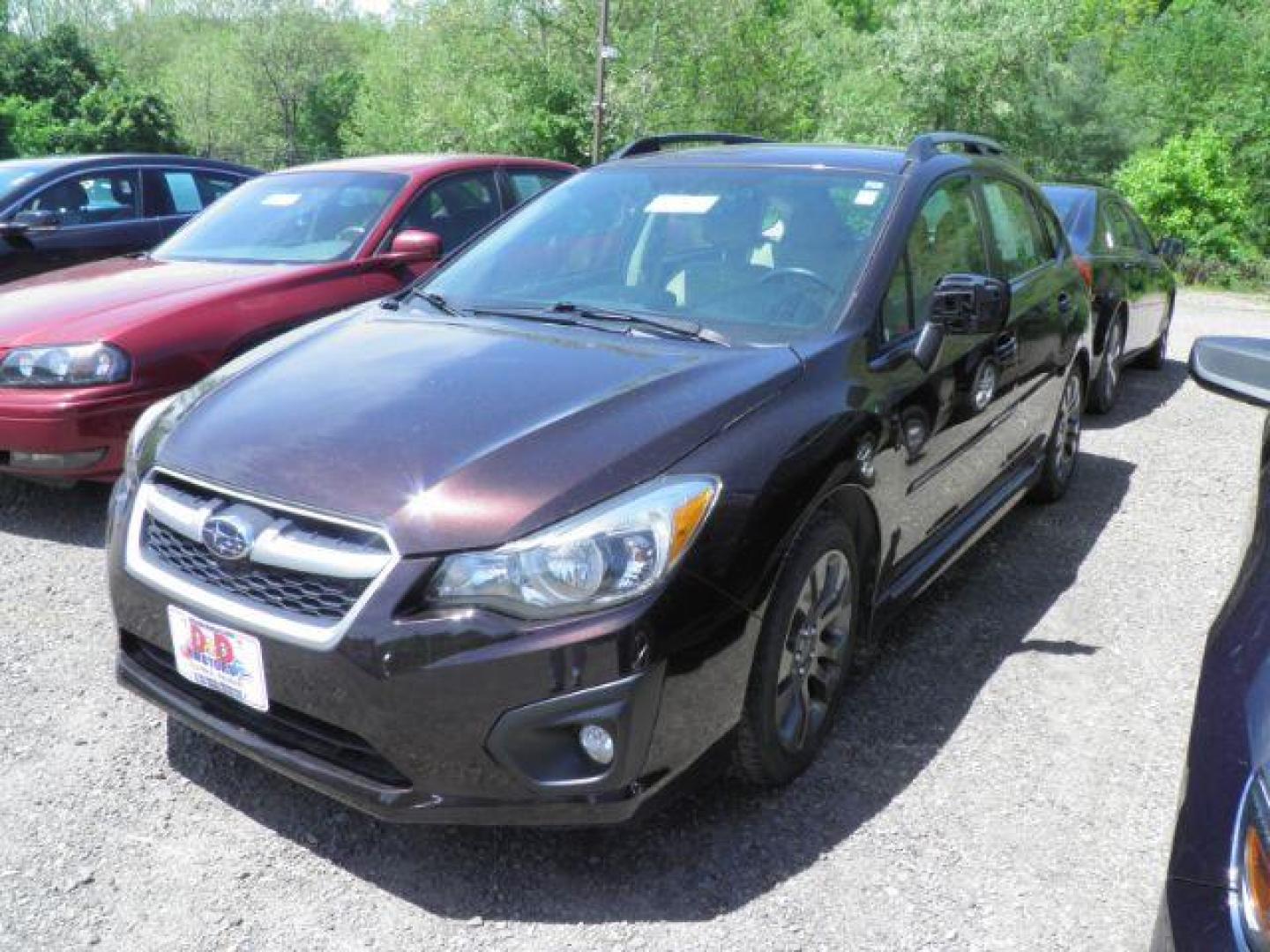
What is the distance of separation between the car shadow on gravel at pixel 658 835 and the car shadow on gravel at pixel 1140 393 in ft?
13.7

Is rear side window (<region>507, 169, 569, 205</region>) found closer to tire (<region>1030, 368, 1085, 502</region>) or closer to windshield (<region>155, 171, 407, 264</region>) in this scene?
windshield (<region>155, 171, 407, 264</region>)

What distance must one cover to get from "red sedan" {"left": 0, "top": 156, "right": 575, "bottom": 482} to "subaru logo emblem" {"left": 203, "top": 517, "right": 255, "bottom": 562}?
2217mm

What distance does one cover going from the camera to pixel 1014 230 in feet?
14.5

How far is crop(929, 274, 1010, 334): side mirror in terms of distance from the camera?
121 inches

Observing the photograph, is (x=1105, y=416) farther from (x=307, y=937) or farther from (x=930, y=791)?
(x=307, y=937)

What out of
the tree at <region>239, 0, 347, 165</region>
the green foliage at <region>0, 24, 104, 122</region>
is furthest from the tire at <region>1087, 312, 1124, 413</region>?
the tree at <region>239, 0, 347, 165</region>

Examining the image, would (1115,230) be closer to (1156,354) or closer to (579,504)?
(1156,354)

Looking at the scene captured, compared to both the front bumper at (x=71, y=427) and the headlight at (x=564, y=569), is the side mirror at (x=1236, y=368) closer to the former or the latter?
the headlight at (x=564, y=569)

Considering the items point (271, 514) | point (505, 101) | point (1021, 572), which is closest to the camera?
point (271, 514)

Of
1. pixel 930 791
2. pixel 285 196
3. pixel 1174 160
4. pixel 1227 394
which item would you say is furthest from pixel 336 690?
pixel 1174 160

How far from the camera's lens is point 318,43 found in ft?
198

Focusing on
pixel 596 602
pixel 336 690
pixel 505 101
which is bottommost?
pixel 505 101

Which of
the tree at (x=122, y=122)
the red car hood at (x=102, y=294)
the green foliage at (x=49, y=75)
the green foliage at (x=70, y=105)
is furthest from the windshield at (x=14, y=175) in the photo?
the green foliage at (x=49, y=75)

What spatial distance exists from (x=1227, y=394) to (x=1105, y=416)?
5.51 metres
